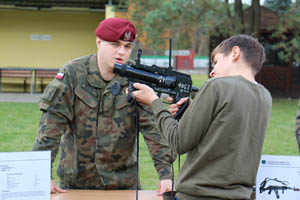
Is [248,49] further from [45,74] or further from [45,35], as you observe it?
[45,35]

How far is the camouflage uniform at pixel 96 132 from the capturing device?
2730mm

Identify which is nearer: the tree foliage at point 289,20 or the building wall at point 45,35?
the tree foliage at point 289,20

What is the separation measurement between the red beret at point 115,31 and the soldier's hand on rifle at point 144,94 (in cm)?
61

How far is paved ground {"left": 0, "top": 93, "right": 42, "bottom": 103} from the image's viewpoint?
1380 centimetres

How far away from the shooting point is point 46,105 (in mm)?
2621

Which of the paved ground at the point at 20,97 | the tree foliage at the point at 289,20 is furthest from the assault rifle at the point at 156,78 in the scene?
the tree foliage at the point at 289,20

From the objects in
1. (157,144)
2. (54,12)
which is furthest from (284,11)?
(157,144)

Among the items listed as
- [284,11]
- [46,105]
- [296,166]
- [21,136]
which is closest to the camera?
[296,166]

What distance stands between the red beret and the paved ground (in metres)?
11.4

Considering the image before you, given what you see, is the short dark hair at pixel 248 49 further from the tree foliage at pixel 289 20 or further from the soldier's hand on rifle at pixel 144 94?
the tree foliage at pixel 289 20

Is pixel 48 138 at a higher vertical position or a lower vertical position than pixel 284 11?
lower

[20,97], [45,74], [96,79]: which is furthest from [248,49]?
[45,74]

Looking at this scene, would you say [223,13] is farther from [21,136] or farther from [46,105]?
[46,105]

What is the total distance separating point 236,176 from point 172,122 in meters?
0.33
